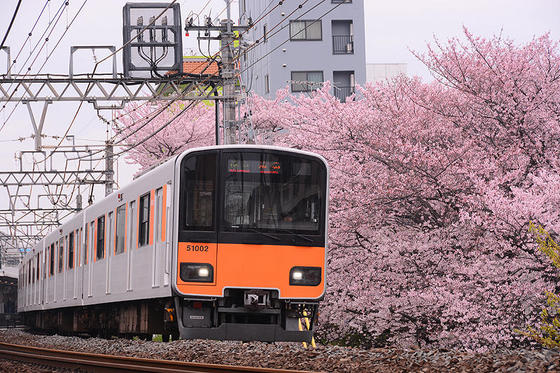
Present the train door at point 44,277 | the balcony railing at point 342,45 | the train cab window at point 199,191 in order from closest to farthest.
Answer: the train cab window at point 199,191 < the train door at point 44,277 < the balcony railing at point 342,45

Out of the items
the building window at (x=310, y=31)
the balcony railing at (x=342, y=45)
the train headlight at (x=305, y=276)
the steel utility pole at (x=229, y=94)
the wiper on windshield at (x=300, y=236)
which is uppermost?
the building window at (x=310, y=31)

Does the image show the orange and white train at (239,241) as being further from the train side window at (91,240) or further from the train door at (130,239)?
the train side window at (91,240)

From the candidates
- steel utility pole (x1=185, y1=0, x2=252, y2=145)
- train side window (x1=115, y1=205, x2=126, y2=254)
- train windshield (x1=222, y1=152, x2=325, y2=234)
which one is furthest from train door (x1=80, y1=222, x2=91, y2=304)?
train windshield (x1=222, y1=152, x2=325, y2=234)

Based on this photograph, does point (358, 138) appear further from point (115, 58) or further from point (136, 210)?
point (115, 58)

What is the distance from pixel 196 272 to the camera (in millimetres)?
10141

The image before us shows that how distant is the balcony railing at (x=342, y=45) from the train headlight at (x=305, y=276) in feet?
90.5

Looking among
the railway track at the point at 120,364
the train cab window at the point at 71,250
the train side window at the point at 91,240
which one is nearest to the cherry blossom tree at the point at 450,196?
the train side window at the point at 91,240

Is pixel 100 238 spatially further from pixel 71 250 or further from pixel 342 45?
pixel 342 45

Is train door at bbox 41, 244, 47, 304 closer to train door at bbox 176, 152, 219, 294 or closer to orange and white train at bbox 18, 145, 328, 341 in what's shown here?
orange and white train at bbox 18, 145, 328, 341

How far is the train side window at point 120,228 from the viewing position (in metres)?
12.9

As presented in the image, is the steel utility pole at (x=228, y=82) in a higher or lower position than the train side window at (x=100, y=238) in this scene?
higher

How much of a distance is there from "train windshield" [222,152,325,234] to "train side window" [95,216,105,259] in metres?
4.77

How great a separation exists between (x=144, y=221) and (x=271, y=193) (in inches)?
89.7

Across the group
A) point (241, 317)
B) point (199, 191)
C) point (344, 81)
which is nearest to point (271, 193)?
→ point (199, 191)
